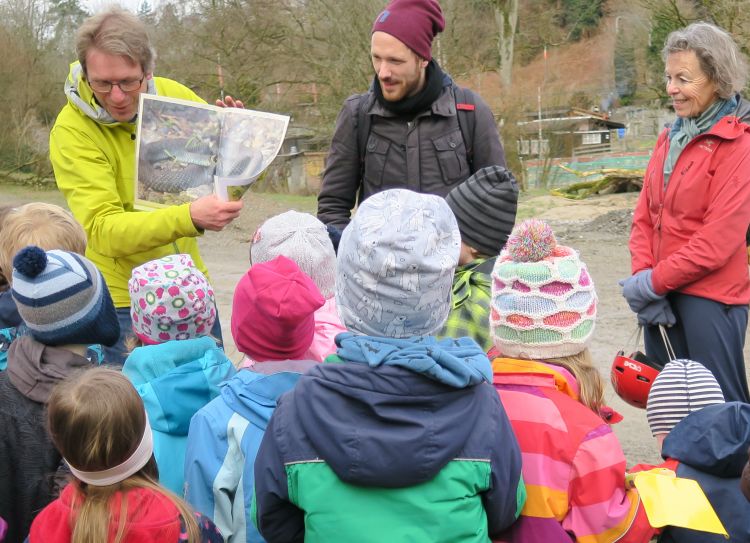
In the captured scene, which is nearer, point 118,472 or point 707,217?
point 118,472

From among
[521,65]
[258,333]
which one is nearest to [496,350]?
[258,333]

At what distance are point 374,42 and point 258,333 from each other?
1.42m

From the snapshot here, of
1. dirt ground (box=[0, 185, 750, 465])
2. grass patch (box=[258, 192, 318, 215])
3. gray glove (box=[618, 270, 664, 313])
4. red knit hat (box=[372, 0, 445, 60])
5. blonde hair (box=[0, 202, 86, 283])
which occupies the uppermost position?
red knit hat (box=[372, 0, 445, 60])

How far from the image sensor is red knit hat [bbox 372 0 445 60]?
3387 mm

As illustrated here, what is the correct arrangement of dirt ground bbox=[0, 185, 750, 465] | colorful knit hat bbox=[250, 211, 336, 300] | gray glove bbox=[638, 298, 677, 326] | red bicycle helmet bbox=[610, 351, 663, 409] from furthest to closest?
1. dirt ground bbox=[0, 185, 750, 465]
2. gray glove bbox=[638, 298, 677, 326]
3. red bicycle helmet bbox=[610, 351, 663, 409]
4. colorful knit hat bbox=[250, 211, 336, 300]

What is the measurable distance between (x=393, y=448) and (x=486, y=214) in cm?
130

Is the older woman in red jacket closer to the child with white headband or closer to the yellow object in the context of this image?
the yellow object

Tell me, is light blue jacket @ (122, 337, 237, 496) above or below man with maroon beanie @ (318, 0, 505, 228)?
below

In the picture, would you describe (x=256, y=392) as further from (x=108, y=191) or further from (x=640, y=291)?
(x=640, y=291)

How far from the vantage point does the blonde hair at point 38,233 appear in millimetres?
3111

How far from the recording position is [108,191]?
3.40m

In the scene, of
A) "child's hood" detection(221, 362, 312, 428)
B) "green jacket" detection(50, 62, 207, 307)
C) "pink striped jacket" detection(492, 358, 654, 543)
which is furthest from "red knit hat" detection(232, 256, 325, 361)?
"green jacket" detection(50, 62, 207, 307)

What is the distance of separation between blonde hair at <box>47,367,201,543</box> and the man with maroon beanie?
1809 millimetres

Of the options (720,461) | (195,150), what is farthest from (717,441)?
(195,150)
